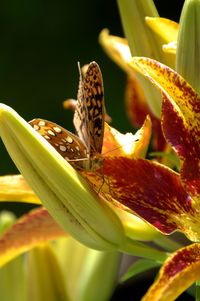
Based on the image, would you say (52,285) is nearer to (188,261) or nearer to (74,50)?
(188,261)

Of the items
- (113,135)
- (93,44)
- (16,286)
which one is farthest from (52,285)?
(93,44)

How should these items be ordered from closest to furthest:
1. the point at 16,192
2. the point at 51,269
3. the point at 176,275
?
the point at 176,275
the point at 16,192
the point at 51,269

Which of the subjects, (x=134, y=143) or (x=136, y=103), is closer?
(x=134, y=143)

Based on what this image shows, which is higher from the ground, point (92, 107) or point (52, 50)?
point (92, 107)

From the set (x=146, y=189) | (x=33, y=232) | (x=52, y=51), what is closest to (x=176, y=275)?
(x=146, y=189)

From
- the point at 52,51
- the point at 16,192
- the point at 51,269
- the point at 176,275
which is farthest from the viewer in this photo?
the point at 52,51

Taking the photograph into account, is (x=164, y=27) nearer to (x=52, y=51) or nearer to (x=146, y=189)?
(x=146, y=189)

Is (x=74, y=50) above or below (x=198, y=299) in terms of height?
A: below

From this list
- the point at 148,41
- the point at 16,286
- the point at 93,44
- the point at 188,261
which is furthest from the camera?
the point at 93,44
